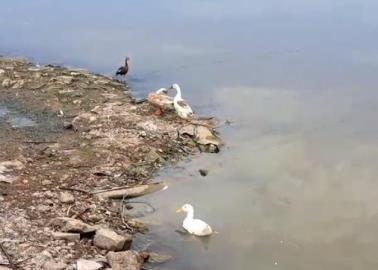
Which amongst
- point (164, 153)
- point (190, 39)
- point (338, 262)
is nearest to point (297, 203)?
point (338, 262)

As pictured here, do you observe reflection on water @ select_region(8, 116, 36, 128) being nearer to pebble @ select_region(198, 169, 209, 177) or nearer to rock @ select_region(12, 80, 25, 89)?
rock @ select_region(12, 80, 25, 89)

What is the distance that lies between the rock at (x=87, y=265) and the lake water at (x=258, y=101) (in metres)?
0.99

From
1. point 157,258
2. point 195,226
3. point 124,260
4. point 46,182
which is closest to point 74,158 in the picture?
point 46,182

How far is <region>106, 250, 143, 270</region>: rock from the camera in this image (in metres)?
7.41

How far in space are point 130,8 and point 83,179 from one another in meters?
11.8

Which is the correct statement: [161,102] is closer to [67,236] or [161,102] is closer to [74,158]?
[74,158]

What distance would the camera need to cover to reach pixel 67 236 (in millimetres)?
7848

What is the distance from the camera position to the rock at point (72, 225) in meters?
8.00

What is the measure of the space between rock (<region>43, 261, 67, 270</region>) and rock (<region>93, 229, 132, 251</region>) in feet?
2.13

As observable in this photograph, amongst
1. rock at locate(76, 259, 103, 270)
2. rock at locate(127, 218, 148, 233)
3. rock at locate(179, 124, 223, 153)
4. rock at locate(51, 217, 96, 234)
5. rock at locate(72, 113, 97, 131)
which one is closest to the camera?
rock at locate(76, 259, 103, 270)

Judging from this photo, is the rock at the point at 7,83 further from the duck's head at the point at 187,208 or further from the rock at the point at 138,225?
the duck's head at the point at 187,208

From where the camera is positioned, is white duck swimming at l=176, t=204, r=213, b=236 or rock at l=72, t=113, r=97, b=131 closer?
white duck swimming at l=176, t=204, r=213, b=236

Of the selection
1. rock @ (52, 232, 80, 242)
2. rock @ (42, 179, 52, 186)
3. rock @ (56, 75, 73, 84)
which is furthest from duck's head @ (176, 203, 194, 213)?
rock @ (56, 75, 73, 84)

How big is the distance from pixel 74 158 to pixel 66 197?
1.43 m
